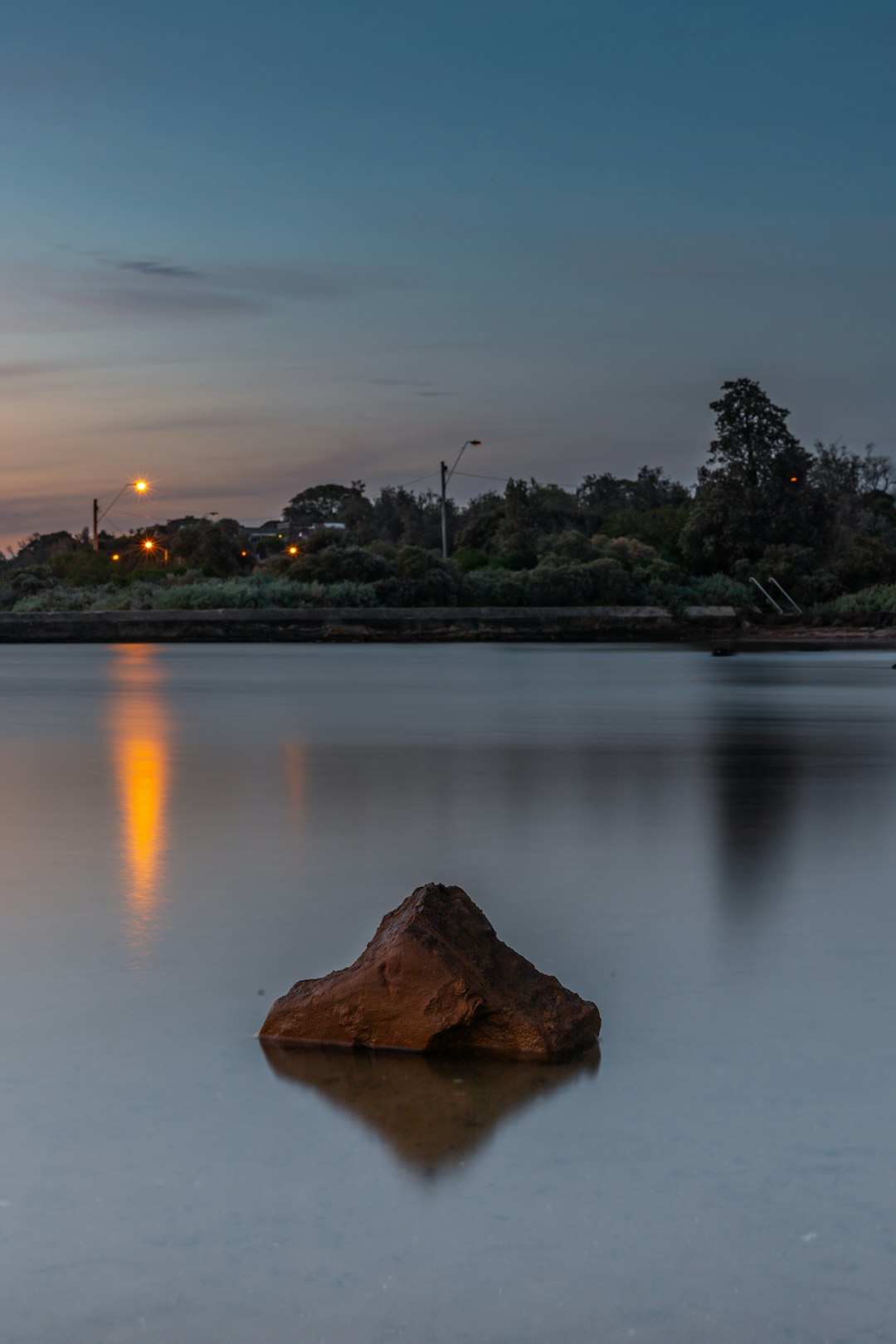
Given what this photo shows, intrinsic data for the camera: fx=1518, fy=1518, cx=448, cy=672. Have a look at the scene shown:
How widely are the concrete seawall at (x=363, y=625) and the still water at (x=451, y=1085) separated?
1240 inches

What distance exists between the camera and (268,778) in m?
9.00

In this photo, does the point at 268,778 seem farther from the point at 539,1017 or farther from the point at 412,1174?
the point at 412,1174

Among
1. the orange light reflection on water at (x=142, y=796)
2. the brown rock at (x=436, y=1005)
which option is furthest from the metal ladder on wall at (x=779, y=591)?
the brown rock at (x=436, y=1005)

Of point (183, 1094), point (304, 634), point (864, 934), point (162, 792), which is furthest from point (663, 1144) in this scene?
point (304, 634)

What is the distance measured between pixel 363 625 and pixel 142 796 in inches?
1268

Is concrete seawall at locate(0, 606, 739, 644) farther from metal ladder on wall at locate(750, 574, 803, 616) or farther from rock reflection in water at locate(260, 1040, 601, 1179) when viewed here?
rock reflection in water at locate(260, 1040, 601, 1179)

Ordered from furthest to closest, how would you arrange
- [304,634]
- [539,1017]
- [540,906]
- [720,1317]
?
[304,634] < [540,906] < [539,1017] < [720,1317]

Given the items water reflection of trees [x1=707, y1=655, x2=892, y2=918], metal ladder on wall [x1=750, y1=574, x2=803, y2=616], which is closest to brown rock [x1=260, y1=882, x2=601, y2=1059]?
water reflection of trees [x1=707, y1=655, x2=892, y2=918]

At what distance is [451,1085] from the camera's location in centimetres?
318

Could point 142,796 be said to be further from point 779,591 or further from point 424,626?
point 779,591

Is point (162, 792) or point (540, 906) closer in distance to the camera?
point (540, 906)

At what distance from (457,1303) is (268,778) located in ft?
22.7

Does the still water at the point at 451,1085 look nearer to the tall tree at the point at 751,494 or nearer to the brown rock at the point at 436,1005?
the brown rock at the point at 436,1005

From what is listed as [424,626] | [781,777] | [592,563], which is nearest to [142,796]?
[781,777]
